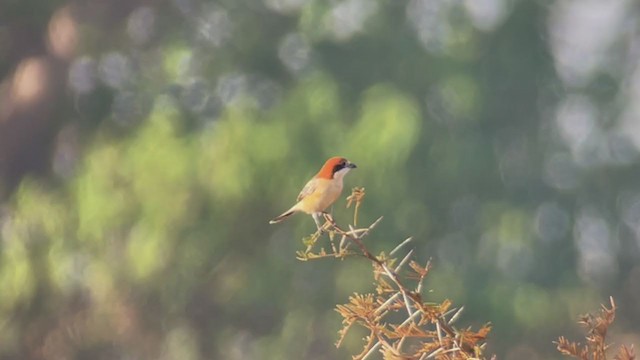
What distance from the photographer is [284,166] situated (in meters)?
9.38

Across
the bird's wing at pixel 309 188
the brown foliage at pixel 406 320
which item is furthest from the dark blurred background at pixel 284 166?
the brown foliage at pixel 406 320

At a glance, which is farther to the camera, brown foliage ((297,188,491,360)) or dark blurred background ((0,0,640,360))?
dark blurred background ((0,0,640,360))

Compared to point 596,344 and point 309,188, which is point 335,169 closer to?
point 309,188

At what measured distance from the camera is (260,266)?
973cm

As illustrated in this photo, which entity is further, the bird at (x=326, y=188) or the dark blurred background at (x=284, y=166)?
the dark blurred background at (x=284, y=166)

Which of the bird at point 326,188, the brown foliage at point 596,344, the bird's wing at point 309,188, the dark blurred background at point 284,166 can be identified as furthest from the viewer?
the dark blurred background at point 284,166

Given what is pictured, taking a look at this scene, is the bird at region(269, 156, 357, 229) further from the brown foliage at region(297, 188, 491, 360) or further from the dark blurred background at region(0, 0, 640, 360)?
the dark blurred background at region(0, 0, 640, 360)

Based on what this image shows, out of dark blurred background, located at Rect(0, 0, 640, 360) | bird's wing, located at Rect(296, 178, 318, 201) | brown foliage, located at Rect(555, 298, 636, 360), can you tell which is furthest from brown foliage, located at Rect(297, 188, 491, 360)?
dark blurred background, located at Rect(0, 0, 640, 360)

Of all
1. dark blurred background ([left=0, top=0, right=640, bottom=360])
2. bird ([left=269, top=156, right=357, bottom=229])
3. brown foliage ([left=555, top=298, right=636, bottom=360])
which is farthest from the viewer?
dark blurred background ([left=0, top=0, right=640, bottom=360])

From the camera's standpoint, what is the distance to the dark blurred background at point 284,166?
377 inches

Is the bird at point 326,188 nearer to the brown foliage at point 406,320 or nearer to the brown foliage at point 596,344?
the brown foliage at point 406,320

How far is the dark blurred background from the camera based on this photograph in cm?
957

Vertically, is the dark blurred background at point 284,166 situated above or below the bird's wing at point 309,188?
below

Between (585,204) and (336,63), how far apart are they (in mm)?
2210
